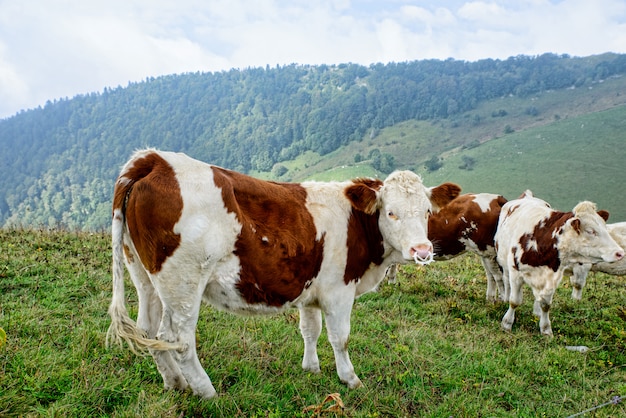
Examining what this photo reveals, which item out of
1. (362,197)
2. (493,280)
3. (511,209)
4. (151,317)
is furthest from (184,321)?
(493,280)

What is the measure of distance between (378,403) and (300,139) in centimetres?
19696

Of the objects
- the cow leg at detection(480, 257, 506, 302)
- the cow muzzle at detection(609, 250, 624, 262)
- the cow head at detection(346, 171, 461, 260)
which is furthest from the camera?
the cow leg at detection(480, 257, 506, 302)

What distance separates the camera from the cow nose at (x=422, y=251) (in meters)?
4.53

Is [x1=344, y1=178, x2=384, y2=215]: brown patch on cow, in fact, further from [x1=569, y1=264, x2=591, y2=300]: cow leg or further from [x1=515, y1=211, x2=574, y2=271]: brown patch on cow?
[x1=569, y1=264, x2=591, y2=300]: cow leg

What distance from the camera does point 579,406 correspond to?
504cm

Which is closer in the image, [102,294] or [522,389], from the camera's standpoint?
[522,389]

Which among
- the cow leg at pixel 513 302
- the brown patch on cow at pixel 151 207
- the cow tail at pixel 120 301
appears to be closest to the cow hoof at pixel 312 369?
the cow tail at pixel 120 301

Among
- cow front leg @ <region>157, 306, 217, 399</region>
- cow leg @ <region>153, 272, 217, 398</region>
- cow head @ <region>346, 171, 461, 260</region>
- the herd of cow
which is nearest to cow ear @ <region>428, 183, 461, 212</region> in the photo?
the herd of cow

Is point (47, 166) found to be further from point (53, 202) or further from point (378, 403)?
point (378, 403)

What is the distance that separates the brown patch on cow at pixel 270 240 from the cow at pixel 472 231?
18.4 feet

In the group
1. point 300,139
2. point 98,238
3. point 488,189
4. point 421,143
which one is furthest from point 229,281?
point 300,139

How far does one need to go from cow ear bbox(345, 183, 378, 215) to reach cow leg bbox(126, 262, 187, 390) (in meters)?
2.58

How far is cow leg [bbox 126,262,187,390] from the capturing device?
4.22m

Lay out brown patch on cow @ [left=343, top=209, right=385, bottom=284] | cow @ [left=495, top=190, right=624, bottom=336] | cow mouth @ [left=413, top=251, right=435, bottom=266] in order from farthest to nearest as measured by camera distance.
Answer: cow @ [left=495, top=190, right=624, bottom=336] → brown patch on cow @ [left=343, top=209, right=385, bottom=284] → cow mouth @ [left=413, top=251, right=435, bottom=266]
